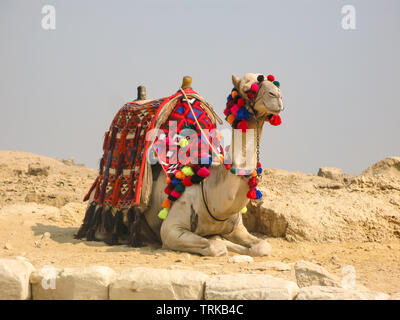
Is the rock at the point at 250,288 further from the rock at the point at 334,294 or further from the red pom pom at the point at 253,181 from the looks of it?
the red pom pom at the point at 253,181

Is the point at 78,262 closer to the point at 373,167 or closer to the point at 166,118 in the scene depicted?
the point at 166,118

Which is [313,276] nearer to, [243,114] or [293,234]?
[243,114]

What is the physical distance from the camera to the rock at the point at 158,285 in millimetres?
4246

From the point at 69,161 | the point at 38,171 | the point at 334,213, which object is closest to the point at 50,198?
the point at 38,171

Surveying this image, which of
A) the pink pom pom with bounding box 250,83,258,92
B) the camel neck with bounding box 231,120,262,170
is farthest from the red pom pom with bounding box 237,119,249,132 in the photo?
the pink pom pom with bounding box 250,83,258,92

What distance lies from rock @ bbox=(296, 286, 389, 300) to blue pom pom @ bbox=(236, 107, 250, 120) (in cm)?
264

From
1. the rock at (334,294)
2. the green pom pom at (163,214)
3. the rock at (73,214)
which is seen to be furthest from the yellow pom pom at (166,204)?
the rock at (73,214)

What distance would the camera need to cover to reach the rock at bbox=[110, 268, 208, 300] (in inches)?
167

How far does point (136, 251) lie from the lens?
7.04m

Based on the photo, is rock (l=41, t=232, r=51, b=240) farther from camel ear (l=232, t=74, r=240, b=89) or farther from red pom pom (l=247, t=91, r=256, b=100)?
red pom pom (l=247, t=91, r=256, b=100)

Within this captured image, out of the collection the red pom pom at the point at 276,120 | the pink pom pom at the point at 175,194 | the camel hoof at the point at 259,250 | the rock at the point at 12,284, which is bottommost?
the camel hoof at the point at 259,250

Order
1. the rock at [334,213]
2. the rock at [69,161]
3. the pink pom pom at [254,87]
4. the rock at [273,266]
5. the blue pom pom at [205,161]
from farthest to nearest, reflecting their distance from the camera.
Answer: the rock at [69,161] → the rock at [334,213] → the blue pom pom at [205,161] → the pink pom pom at [254,87] → the rock at [273,266]

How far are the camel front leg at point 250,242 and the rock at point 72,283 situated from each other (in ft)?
8.70
